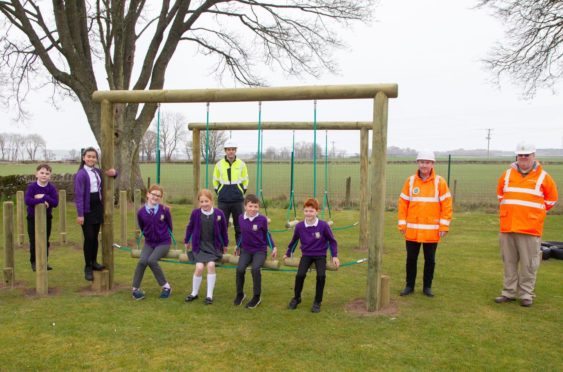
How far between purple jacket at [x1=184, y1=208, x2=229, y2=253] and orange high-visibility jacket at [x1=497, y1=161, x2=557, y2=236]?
10.7 feet

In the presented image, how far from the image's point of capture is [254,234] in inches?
206

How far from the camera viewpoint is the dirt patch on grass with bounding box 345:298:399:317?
493 centimetres

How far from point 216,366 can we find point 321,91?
295 centimetres

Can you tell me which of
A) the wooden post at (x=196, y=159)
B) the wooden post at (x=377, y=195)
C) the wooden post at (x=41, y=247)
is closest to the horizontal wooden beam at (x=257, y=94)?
the wooden post at (x=377, y=195)

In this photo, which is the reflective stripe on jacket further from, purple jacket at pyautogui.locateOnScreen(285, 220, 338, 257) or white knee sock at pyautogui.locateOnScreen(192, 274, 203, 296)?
purple jacket at pyautogui.locateOnScreen(285, 220, 338, 257)

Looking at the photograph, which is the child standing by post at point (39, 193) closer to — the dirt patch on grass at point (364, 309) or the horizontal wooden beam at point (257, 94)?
the horizontal wooden beam at point (257, 94)

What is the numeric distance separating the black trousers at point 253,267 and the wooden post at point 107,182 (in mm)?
1795

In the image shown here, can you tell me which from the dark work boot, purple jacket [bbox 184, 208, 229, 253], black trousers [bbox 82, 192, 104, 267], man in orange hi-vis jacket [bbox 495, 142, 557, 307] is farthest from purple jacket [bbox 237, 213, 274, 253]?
man in orange hi-vis jacket [bbox 495, 142, 557, 307]

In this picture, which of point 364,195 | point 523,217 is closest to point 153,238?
point 523,217

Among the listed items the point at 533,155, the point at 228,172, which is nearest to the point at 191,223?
the point at 228,172

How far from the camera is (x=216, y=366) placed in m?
3.67

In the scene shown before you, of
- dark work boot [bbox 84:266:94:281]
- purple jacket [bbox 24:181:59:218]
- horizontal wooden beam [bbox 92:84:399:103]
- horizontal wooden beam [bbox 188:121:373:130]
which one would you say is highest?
horizontal wooden beam [bbox 92:84:399:103]

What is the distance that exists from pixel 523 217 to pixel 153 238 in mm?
4231

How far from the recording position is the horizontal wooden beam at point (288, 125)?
8609 mm
